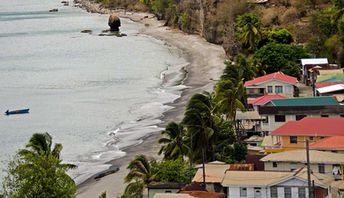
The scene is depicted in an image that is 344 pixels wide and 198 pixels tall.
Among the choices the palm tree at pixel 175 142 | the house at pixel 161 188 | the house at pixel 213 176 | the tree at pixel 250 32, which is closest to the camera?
the house at pixel 213 176

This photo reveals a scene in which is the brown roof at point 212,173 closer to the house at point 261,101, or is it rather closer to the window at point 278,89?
the house at point 261,101

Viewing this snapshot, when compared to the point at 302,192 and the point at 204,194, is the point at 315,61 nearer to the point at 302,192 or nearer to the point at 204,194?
the point at 204,194

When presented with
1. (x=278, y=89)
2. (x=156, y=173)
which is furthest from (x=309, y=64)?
(x=156, y=173)

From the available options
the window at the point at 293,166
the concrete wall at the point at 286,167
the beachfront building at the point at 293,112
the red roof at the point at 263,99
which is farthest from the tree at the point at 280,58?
the window at the point at 293,166

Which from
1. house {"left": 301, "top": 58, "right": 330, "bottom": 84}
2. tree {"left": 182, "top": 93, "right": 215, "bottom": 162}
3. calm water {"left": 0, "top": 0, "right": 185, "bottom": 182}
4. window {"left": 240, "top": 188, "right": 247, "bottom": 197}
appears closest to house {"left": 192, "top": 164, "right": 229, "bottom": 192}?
window {"left": 240, "top": 188, "right": 247, "bottom": 197}

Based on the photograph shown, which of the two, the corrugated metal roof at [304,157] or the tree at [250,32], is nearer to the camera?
the corrugated metal roof at [304,157]

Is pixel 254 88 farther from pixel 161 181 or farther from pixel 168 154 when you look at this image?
pixel 161 181
